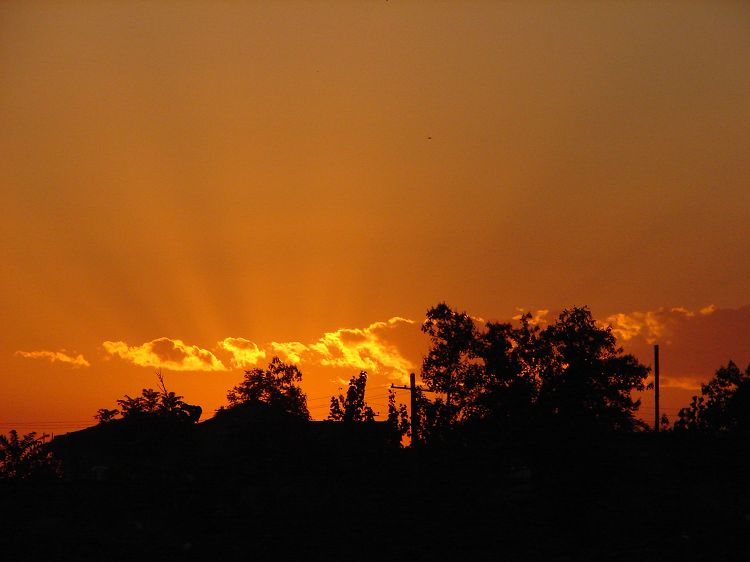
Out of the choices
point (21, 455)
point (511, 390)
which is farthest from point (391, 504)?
point (21, 455)

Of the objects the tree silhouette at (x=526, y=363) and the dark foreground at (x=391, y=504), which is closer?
the dark foreground at (x=391, y=504)

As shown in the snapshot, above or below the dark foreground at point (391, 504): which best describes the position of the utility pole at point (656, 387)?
above

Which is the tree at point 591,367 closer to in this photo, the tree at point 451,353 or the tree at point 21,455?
the tree at point 451,353

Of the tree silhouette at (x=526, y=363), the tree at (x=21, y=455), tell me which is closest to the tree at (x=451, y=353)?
the tree silhouette at (x=526, y=363)

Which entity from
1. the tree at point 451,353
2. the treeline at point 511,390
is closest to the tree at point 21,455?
the treeline at point 511,390

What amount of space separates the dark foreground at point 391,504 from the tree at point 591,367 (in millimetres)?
14764

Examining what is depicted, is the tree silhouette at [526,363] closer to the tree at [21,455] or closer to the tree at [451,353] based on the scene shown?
the tree at [451,353]

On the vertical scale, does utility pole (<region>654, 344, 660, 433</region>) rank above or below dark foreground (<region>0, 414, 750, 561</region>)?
above

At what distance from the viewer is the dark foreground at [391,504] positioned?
115ft

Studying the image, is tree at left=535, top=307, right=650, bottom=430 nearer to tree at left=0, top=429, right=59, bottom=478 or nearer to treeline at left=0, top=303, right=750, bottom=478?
treeline at left=0, top=303, right=750, bottom=478

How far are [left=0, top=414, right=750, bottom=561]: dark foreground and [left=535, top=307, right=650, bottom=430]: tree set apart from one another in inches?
581

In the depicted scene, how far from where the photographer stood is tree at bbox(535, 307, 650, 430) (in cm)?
6116

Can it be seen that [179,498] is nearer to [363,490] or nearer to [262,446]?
[262,446]

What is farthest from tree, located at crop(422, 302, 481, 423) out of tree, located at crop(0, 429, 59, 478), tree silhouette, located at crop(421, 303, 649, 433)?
tree, located at crop(0, 429, 59, 478)
